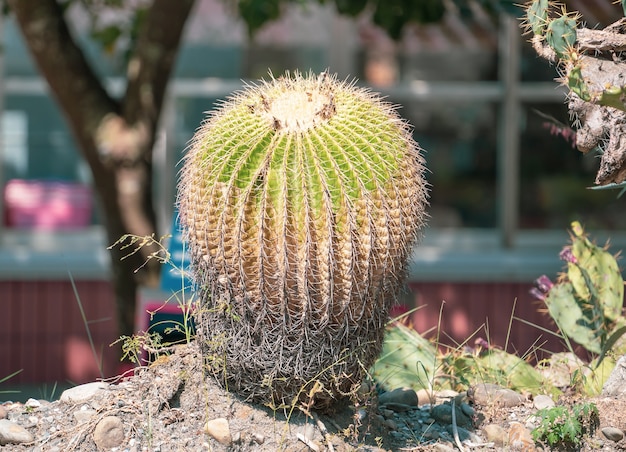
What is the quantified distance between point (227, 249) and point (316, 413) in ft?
1.87

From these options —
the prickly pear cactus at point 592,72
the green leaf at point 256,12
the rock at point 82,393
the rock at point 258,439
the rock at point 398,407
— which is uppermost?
the green leaf at point 256,12

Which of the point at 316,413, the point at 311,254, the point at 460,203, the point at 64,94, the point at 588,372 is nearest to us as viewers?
the point at 311,254

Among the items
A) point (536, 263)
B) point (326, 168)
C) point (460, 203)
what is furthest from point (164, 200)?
point (326, 168)

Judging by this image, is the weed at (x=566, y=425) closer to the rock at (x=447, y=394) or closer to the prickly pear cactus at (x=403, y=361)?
the rock at (x=447, y=394)

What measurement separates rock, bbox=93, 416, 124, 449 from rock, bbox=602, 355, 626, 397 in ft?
5.09

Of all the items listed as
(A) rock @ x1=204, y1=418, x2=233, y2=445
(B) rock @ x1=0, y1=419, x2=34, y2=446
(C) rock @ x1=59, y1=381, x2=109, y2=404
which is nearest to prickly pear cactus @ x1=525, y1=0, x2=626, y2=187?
(A) rock @ x1=204, y1=418, x2=233, y2=445

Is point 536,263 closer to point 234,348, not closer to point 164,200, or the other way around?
point 164,200

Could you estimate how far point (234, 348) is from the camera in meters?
2.66

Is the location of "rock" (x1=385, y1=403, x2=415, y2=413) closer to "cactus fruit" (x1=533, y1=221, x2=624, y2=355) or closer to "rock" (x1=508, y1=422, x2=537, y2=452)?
"rock" (x1=508, y1=422, x2=537, y2=452)

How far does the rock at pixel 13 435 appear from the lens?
274cm

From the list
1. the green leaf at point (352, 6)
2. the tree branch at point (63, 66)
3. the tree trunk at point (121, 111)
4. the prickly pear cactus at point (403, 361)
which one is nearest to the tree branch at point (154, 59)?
the tree trunk at point (121, 111)

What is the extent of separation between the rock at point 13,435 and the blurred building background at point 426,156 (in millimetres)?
4429

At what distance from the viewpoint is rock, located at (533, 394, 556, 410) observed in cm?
315

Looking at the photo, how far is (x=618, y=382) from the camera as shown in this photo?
10.2 feet
